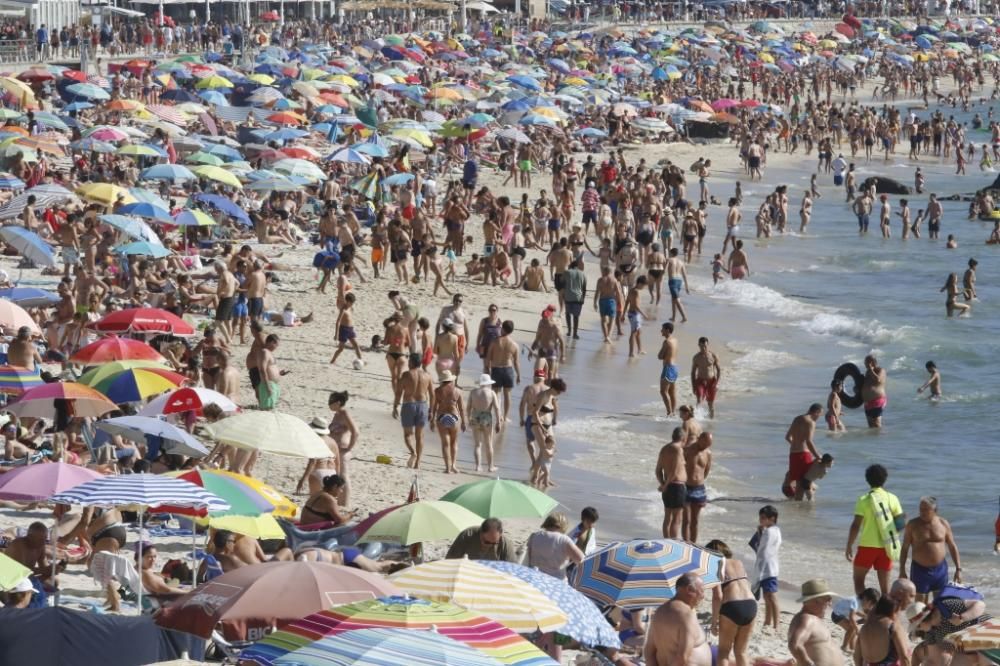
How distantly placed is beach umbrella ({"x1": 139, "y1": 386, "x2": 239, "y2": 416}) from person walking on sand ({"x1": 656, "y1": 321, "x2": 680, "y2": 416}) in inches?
214

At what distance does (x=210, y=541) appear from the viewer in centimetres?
1053

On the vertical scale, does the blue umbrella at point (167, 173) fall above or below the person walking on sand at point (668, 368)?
above

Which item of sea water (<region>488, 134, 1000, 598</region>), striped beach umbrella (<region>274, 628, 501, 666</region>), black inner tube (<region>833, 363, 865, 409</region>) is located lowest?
sea water (<region>488, 134, 1000, 598</region>)

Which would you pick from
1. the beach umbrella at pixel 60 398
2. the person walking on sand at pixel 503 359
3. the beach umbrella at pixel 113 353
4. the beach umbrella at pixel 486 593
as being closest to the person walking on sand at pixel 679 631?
the beach umbrella at pixel 486 593

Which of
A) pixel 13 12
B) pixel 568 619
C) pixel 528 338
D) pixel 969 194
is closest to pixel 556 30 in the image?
pixel 13 12

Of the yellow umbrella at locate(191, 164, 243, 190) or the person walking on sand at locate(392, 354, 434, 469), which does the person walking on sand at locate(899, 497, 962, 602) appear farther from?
the yellow umbrella at locate(191, 164, 243, 190)

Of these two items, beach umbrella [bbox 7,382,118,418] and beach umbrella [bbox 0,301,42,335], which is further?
beach umbrella [bbox 0,301,42,335]

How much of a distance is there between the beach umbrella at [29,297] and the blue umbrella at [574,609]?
9.43 metres

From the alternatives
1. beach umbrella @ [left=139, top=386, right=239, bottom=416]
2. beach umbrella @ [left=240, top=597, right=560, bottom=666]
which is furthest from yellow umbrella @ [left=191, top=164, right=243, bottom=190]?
beach umbrella @ [left=240, top=597, right=560, bottom=666]

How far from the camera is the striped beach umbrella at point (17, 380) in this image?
13000 millimetres

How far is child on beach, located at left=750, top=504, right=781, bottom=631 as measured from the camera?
10.7 meters

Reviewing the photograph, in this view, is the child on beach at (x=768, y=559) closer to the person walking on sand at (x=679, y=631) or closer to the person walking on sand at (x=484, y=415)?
the person walking on sand at (x=679, y=631)

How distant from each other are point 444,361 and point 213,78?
2178cm

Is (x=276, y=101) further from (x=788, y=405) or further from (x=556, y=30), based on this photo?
(x=556, y=30)
